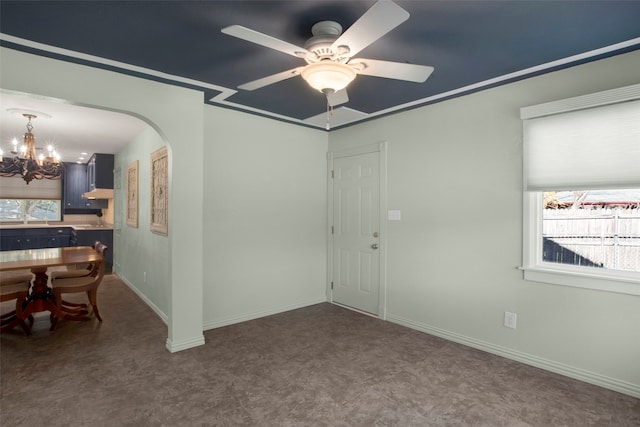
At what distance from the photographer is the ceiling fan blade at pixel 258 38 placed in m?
1.53

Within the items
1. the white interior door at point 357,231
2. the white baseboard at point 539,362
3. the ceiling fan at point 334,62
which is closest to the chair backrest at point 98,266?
the white interior door at point 357,231

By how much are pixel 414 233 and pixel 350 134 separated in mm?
1553

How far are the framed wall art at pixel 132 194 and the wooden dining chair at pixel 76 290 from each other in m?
1.09

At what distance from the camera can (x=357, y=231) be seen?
4227 millimetres

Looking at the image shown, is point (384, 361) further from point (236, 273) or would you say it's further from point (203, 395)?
point (236, 273)

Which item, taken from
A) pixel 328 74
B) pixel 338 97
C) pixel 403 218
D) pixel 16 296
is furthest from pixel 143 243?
pixel 328 74

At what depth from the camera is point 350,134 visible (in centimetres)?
431

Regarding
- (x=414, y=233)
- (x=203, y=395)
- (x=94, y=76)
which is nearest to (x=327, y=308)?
(x=414, y=233)

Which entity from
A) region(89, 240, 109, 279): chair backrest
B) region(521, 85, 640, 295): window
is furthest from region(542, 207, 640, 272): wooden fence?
region(89, 240, 109, 279): chair backrest

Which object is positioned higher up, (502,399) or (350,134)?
(350,134)

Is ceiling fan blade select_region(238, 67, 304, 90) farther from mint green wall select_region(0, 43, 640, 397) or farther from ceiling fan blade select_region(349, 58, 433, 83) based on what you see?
mint green wall select_region(0, 43, 640, 397)

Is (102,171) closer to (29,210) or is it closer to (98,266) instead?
(29,210)

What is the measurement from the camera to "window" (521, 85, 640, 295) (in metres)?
2.36

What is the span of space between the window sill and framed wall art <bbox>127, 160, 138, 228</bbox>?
16.4ft
